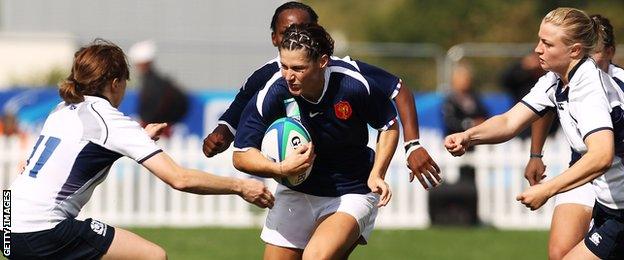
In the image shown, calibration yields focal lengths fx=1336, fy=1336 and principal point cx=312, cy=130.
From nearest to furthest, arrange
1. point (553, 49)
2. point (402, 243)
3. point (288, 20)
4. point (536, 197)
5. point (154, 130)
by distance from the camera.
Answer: point (536, 197) → point (553, 49) → point (154, 130) → point (288, 20) → point (402, 243)

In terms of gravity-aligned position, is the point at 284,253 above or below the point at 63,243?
below

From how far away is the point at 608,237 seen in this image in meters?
6.99

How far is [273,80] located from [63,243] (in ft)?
5.00

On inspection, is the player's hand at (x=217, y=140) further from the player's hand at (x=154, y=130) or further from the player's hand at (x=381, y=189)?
the player's hand at (x=381, y=189)

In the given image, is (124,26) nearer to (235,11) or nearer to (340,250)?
(235,11)

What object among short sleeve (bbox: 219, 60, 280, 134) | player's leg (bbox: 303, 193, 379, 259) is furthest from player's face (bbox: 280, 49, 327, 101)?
player's leg (bbox: 303, 193, 379, 259)

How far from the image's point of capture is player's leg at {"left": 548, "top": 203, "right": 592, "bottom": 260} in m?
7.71

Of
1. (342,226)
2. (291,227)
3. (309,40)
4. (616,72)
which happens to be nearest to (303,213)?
(291,227)

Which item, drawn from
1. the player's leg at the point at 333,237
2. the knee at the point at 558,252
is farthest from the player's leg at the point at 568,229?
the player's leg at the point at 333,237

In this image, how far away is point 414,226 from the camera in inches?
607

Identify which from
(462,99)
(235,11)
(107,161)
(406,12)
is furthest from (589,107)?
(406,12)

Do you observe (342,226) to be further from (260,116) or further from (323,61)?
(323,61)

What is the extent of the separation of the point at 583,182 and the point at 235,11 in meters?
21.9

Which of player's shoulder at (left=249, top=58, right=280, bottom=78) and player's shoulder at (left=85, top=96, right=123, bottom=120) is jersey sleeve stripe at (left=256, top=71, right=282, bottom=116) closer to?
player's shoulder at (left=249, top=58, right=280, bottom=78)
